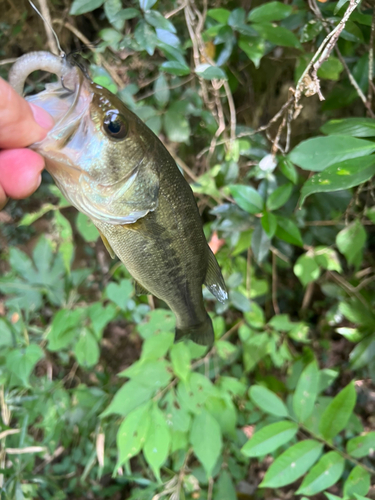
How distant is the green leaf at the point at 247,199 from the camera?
97cm

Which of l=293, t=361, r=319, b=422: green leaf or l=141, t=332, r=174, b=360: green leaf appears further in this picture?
l=141, t=332, r=174, b=360: green leaf

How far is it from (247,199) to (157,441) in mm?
882

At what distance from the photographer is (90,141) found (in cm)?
64

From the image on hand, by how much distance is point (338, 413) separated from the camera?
96 centimetres

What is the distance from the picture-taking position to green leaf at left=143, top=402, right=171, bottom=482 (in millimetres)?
999

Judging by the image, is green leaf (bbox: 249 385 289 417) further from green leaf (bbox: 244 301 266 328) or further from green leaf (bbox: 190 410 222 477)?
green leaf (bbox: 244 301 266 328)

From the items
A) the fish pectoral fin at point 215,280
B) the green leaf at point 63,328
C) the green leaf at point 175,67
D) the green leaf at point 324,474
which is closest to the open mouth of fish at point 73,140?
the fish pectoral fin at point 215,280

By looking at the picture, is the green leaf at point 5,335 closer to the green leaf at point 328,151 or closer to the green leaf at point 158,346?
the green leaf at point 158,346

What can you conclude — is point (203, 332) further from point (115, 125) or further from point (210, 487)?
point (210, 487)

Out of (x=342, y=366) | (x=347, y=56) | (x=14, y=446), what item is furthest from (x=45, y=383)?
(x=347, y=56)

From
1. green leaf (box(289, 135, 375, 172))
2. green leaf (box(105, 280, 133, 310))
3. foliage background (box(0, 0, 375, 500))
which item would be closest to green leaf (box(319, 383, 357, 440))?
foliage background (box(0, 0, 375, 500))

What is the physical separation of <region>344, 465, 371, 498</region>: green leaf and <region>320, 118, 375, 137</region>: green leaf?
3.21ft

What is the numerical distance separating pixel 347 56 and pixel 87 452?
2.13m

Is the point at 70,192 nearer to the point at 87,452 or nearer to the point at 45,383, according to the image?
the point at 45,383
